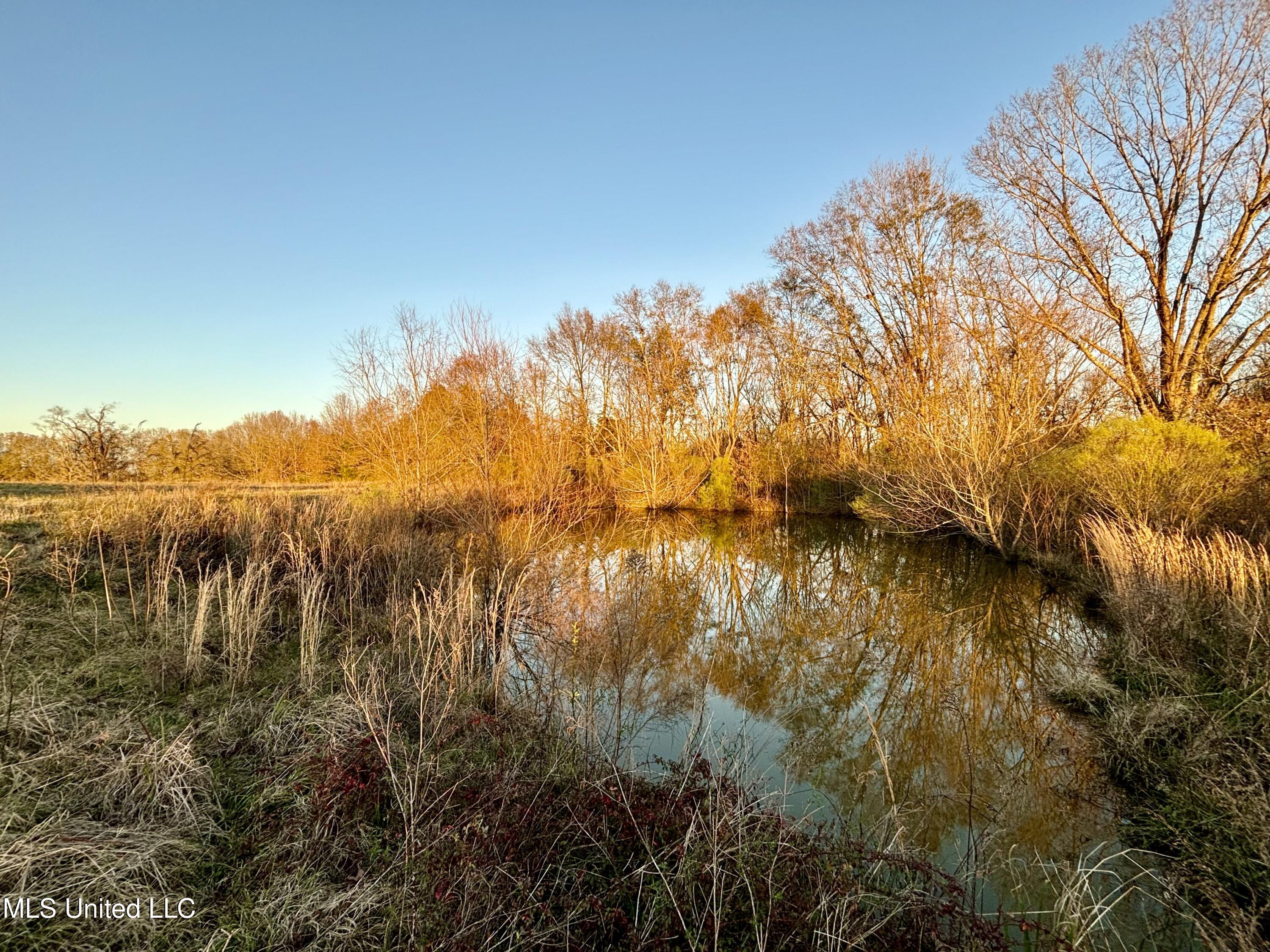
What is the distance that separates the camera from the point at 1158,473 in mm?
8344

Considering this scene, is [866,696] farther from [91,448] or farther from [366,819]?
[91,448]

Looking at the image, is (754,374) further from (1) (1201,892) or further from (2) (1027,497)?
(1) (1201,892)

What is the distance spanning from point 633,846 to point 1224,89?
18.0m

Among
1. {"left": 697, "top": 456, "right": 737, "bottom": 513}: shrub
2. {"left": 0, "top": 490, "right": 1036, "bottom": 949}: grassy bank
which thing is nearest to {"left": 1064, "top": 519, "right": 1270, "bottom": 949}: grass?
{"left": 0, "top": 490, "right": 1036, "bottom": 949}: grassy bank

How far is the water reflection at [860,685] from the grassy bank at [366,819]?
0.55 metres

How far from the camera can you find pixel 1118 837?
138 inches

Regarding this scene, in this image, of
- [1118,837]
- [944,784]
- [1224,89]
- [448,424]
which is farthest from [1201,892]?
[1224,89]

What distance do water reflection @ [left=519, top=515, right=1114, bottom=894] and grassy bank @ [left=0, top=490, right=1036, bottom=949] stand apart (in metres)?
0.55

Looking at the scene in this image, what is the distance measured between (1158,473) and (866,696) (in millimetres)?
6457

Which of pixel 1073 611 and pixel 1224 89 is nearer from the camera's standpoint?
pixel 1073 611

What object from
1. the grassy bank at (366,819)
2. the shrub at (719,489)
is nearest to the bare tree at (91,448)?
the grassy bank at (366,819)

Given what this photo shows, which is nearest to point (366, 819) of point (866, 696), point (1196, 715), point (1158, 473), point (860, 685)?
point (866, 696)

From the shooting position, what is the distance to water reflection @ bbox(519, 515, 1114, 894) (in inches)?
151

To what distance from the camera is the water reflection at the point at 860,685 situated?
3846 millimetres
